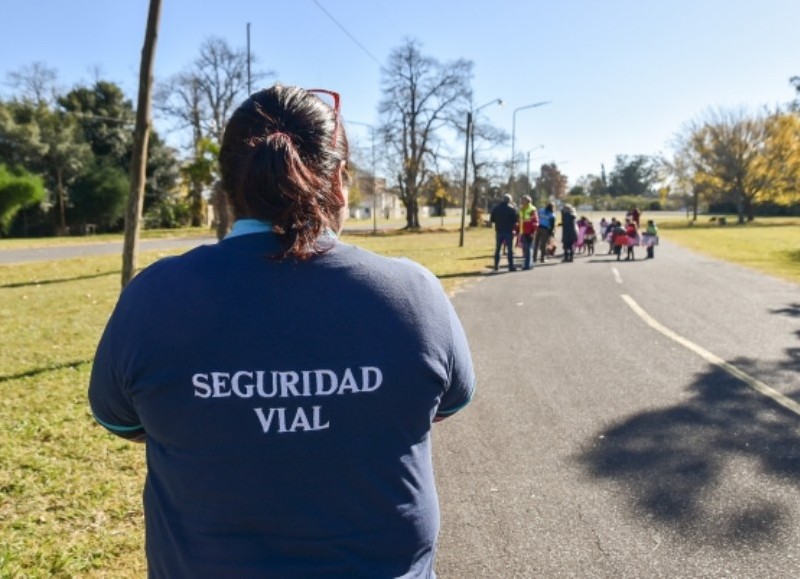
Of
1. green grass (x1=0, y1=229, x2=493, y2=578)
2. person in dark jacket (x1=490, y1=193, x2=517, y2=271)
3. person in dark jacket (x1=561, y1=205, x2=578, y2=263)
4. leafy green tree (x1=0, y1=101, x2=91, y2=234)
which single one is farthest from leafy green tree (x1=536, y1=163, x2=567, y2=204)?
green grass (x1=0, y1=229, x2=493, y2=578)

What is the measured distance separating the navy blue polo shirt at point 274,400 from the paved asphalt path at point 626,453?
2004mm

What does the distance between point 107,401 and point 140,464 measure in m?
3.41

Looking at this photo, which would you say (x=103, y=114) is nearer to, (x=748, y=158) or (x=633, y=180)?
(x=748, y=158)

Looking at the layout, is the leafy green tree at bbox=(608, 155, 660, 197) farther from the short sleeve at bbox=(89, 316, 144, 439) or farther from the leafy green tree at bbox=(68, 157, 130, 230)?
the short sleeve at bbox=(89, 316, 144, 439)

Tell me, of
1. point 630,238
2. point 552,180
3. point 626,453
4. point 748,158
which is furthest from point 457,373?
point 552,180

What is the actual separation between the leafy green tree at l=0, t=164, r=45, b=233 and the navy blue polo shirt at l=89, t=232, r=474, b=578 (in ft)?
118

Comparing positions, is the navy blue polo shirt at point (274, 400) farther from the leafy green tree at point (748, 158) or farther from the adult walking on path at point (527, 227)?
the leafy green tree at point (748, 158)

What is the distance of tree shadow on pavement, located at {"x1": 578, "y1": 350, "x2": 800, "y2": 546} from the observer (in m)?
3.45

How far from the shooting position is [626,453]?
4414 millimetres

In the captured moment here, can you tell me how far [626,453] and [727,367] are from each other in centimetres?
282

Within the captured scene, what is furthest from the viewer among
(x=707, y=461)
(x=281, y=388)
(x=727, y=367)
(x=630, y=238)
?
(x=630, y=238)

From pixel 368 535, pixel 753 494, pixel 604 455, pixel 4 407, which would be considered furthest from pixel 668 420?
pixel 4 407

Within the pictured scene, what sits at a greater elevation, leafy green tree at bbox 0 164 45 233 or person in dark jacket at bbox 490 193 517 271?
leafy green tree at bbox 0 164 45 233

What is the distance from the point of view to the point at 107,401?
55.6 inches
